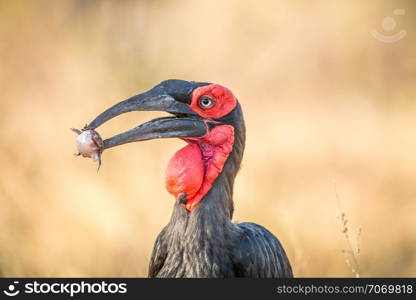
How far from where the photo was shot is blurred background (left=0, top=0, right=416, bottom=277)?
834 cm

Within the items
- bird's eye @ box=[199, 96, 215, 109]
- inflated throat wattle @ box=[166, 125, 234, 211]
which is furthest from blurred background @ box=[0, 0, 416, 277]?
bird's eye @ box=[199, 96, 215, 109]

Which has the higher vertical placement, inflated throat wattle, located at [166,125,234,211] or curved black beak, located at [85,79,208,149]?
curved black beak, located at [85,79,208,149]

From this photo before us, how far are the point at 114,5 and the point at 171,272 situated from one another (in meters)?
5.02

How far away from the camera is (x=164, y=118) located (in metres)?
5.36

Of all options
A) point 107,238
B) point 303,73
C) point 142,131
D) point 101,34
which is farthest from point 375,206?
point 142,131

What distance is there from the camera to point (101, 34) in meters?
9.76

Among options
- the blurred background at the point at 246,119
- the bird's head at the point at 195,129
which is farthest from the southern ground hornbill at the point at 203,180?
the blurred background at the point at 246,119

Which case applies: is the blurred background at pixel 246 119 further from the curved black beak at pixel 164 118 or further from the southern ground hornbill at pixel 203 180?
the curved black beak at pixel 164 118

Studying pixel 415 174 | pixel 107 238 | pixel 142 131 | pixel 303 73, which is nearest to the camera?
pixel 142 131

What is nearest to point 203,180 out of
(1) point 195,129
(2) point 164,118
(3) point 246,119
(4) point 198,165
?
(4) point 198,165

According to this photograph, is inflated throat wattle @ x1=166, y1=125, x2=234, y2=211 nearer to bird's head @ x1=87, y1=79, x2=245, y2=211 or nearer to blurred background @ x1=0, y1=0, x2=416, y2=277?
bird's head @ x1=87, y1=79, x2=245, y2=211

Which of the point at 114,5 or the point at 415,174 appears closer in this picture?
the point at 415,174

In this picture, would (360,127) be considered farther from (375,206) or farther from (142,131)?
(142,131)

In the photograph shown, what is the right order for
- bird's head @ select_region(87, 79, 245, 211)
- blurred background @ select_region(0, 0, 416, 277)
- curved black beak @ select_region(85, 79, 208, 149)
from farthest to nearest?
blurred background @ select_region(0, 0, 416, 277)
bird's head @ select_region(87, 79, 245, 211)
curved black beak @ select_region(85, 79, 208, 149)
